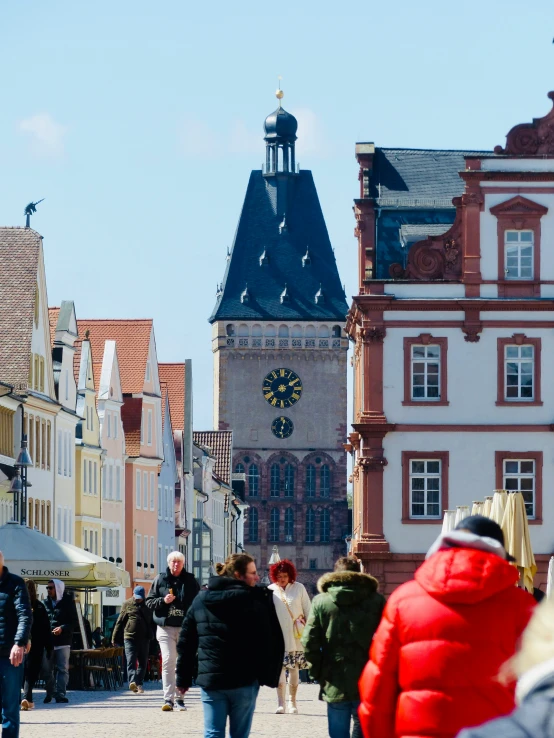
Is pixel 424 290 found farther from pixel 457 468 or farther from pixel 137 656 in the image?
pixel 137 656

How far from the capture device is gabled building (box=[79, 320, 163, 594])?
6794cm

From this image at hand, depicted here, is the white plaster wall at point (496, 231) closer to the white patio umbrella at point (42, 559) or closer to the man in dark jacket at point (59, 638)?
the white patio umbrella at point (42, 559)

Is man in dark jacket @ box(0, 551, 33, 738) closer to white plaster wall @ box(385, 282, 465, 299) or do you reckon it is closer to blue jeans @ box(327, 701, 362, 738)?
blue jeans @ box(327, 701, 362, 738)

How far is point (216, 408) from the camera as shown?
114 m

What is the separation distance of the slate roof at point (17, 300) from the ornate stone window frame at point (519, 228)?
11.5 meters

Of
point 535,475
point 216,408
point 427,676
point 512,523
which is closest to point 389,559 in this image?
point 535,475

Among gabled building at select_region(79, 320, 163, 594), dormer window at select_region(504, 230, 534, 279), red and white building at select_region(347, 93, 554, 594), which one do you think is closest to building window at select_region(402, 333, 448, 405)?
red and white building at select_region(347, 93, 554, 594)

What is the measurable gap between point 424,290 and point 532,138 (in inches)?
175

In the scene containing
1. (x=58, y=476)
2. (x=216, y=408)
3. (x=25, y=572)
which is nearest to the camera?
(x=25, y=572)

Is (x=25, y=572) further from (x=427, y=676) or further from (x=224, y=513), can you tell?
(x=224, y=513)

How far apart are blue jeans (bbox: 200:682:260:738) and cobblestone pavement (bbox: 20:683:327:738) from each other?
18.0 feet

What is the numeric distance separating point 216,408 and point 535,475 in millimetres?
68180

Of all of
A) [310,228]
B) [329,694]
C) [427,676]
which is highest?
[310,228]

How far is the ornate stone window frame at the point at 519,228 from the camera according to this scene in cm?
4616
